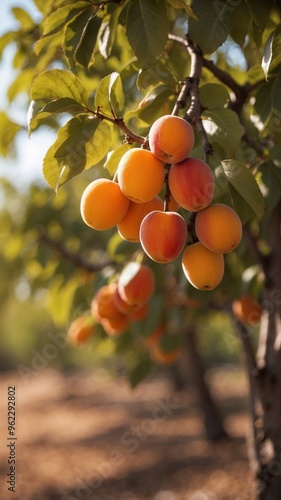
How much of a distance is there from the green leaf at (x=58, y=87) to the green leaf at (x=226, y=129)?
0.31m

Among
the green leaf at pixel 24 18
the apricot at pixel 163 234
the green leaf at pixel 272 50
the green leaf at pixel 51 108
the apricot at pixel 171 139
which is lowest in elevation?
the apricot at pixel 163 234

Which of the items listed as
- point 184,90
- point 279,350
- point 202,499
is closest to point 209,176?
point 184,90

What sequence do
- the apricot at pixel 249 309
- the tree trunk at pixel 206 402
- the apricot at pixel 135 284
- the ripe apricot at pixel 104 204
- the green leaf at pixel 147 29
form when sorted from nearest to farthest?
the ripe apricot at pixel 104 204 → the green leaf at pixel 147 29 → the apricot at pixel 135 284 → the apricot at pixel 249 309 → the tree trunk at pixel 206 402

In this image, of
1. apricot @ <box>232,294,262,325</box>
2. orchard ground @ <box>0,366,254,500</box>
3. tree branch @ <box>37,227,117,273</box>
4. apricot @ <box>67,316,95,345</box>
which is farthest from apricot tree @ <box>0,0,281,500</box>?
orchard ground @ <box>0,366,254,500</box>

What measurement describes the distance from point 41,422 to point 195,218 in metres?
6.14

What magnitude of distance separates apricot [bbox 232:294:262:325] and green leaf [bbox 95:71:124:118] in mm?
1104

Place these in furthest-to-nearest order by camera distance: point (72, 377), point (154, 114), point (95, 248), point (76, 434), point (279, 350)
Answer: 1. point (72, 377)
2. point (76, 434)
3. point (95, 248)
4. point (279, 350)
5. point (154, 114)

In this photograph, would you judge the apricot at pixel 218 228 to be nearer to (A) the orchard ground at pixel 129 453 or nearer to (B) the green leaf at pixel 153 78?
(B) the green leaf at pixel 153 78

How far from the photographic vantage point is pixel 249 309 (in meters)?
1.97

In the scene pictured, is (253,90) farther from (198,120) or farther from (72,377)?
(72,377)

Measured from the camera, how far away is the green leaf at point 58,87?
108 centimetres

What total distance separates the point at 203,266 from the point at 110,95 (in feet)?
1.32

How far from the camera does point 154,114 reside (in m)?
1.29

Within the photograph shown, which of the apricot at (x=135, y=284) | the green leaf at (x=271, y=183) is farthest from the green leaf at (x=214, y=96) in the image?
the apricot at (x=135, y=284)
